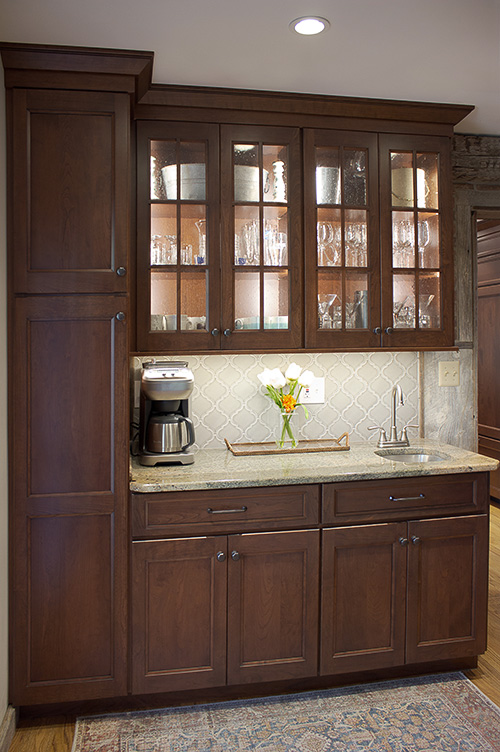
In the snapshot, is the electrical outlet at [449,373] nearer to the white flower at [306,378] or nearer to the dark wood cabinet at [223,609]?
the white flower at [306,378]

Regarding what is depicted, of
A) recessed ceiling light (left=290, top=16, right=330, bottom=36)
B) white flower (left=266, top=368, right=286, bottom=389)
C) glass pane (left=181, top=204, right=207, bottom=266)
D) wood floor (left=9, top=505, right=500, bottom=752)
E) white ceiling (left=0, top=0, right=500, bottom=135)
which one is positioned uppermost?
white ceiling (left=0, top=0, right=500, bottom=135)

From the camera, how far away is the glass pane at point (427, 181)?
2.72 meters

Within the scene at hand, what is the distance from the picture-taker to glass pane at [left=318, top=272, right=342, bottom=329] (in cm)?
263

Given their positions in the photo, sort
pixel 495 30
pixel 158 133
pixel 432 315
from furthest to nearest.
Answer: pixel 432 315, pixel 158 133, pixel 495 30

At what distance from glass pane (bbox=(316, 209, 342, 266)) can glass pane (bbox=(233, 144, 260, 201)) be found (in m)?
0.31

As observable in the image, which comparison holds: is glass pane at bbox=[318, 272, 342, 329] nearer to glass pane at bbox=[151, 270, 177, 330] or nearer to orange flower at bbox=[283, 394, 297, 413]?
orange flower at bbox=[283, 394, 297, 413]

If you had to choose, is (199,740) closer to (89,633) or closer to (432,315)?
(89,633)

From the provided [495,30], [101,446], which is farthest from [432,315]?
[101,446]

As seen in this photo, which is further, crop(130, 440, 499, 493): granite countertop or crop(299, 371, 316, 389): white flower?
crop(299, 371, 316, 389): white flower

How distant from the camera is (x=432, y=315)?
2.75m

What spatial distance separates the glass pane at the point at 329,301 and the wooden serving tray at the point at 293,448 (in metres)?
0.56

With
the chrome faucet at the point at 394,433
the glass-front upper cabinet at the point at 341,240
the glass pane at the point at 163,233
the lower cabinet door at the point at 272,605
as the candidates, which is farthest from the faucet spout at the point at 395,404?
the glass pane at the point at 163,233

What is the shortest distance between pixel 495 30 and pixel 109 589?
8.01 ft

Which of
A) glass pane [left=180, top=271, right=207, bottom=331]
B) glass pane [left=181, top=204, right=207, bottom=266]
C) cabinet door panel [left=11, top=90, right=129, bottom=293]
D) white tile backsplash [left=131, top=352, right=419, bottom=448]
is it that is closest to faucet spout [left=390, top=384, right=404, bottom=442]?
white tile backsplash [left=131, top=352, right=419, bottom=448]
